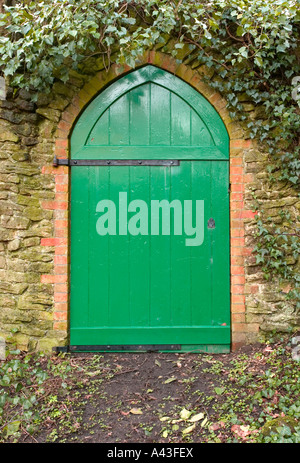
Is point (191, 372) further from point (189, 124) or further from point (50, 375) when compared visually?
point (189, 124)

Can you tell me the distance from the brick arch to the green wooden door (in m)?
0.07

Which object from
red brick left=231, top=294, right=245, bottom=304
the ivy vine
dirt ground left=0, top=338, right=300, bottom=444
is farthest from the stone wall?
dirt ground left=0, top=338, right=300, bottom=444

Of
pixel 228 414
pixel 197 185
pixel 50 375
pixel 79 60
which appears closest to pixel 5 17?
pixel 79 60

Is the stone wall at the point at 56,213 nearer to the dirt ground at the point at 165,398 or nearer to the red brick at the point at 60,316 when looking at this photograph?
the red brick at the point at 60,316

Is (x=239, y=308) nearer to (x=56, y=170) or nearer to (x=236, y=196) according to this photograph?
(x=236, y=196)

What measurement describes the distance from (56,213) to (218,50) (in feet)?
6.95

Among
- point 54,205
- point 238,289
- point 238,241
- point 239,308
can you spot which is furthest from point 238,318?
point 54,205

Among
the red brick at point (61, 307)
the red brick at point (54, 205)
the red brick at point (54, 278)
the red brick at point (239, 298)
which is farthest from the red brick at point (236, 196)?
the red brick at point (61, 307)

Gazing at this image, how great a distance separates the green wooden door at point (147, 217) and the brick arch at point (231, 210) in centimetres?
7

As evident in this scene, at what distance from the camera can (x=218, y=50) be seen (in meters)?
3.35

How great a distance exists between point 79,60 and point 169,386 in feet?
9.70

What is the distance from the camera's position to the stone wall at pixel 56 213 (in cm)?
341

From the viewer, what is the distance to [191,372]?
10.4ft

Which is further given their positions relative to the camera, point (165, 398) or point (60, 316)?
point (60, 316)
